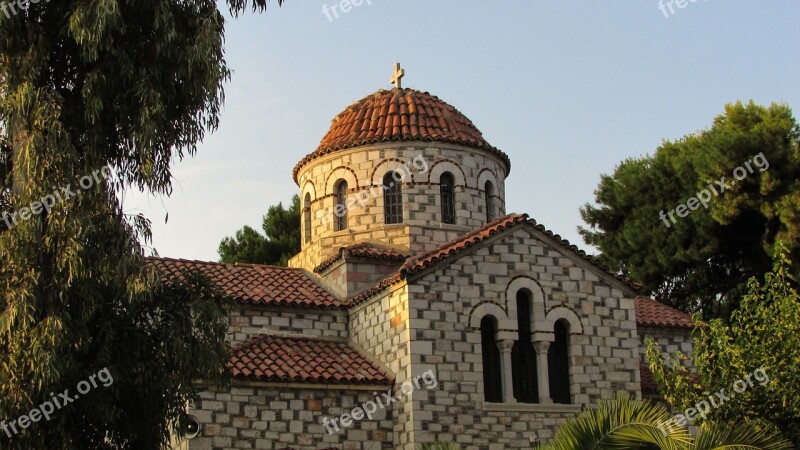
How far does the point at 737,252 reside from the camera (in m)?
29.3

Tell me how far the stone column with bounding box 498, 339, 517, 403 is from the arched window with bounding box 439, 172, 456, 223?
13.8 ft

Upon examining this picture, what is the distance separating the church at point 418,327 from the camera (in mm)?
18188

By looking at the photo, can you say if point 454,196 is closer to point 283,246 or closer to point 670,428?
point 670,428

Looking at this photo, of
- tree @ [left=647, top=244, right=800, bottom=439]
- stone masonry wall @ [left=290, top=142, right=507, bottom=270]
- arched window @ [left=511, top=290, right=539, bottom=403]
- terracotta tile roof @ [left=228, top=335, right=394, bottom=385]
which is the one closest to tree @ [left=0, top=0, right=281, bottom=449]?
terracotta tile roof @ [left=228, top=335, right=394, bottom=385]

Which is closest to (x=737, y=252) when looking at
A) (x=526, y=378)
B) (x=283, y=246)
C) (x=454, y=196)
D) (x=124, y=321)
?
(x=454, y=196)

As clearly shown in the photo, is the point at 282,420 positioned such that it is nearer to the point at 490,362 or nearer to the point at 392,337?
the point at 392,337

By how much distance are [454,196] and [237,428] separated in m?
7.24

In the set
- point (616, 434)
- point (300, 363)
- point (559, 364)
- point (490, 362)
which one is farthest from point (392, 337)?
point (616, 434)

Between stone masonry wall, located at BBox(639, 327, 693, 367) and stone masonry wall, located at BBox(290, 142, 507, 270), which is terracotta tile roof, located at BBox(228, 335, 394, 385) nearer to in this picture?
stone masonry wall, located at BBox(290, 142, 507, 270)

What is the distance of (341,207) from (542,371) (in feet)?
19.7

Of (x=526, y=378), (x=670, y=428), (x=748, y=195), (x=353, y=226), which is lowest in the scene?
(x=670, y=428)

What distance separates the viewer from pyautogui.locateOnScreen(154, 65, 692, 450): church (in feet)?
59.7

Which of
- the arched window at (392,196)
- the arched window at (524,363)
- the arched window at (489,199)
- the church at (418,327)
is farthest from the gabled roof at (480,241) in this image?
the arched window at (489,199)

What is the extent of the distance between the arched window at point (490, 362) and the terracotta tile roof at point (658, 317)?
15.0 feet
